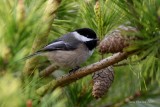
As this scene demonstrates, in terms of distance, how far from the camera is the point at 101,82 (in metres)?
1.23

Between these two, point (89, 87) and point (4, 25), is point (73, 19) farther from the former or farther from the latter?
point (4, 25)

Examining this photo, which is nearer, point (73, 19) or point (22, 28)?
point (22, 28)

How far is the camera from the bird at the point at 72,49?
1708 mm

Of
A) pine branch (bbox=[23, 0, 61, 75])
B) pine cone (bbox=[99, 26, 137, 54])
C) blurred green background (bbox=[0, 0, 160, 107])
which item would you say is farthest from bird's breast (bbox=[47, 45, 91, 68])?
pine cone (bbox=[99, 26, 137, 54])

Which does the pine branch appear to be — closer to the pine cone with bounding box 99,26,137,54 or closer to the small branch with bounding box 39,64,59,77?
the small branch with bounding box 39,64,59,77

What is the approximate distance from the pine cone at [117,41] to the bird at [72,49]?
61 cm

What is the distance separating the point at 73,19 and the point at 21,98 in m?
0.73

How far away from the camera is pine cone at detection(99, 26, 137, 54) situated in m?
0.97

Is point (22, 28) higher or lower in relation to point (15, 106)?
higher

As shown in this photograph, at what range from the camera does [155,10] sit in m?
0.89

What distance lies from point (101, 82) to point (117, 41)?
26 cm

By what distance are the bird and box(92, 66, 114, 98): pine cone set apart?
400 millimetres

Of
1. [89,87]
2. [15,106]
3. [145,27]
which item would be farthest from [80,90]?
[15,106]

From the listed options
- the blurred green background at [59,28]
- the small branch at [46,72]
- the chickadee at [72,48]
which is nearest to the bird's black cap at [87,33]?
the chickadee at [72,48]
